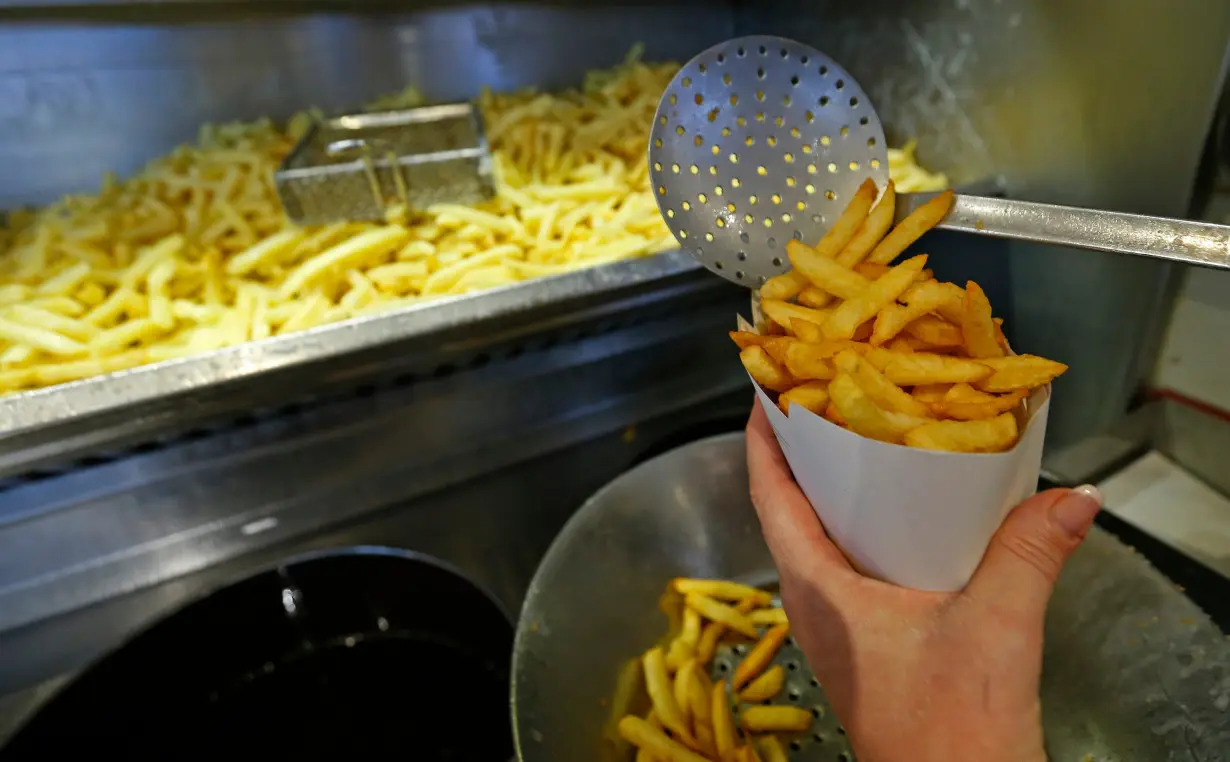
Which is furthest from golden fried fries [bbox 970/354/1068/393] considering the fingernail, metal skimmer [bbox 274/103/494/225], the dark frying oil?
metal skimmer [bbox 274/103/494/225]

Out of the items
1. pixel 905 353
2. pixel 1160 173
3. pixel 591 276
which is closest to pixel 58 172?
pixel 591 276

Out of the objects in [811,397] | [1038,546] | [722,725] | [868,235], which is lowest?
[722,725]

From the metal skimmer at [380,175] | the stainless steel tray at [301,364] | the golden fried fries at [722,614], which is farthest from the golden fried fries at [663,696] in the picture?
the metal skimmer at [380,175]

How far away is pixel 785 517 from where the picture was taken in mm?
850

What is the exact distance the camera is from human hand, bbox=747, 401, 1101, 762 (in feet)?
2.26

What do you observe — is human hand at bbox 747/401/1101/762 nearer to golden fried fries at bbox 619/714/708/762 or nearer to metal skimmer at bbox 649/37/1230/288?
golden fried fries at bbox 619/714/708/762

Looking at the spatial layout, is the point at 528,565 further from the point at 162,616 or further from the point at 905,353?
the point at 905,353

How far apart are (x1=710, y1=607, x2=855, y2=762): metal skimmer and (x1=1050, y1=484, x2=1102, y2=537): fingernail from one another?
582mm

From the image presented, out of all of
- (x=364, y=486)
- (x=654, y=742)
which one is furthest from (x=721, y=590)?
(x=364, y=486)

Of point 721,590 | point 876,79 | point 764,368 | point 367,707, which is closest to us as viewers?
point 764,368

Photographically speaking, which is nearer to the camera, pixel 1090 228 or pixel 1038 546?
pixel 1038 546

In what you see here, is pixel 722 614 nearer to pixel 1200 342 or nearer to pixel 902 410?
→ pixel 902 410

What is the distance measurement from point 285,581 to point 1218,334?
2.07 meters

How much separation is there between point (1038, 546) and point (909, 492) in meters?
0.14
